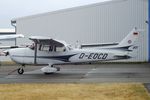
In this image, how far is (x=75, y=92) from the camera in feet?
46.2

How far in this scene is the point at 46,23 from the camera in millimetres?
37469

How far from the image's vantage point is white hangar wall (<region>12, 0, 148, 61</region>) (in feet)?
115

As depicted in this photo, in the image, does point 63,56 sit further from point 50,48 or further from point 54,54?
point 50,48

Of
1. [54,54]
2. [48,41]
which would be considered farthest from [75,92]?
[54,54]

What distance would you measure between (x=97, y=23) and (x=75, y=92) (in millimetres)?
22306

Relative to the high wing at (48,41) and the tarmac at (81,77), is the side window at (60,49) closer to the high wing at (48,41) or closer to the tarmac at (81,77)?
the high wing at (48,41)

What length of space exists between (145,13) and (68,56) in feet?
48.4

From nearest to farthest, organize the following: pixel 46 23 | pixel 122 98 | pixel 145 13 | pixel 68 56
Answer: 1. pixel 122 98
2. pixel 68 56
3. pixel 145 13
4. pixel 46 23

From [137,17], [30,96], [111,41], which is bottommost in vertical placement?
[30,96]

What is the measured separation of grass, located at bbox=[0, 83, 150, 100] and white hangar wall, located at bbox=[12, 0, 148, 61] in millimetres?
19201

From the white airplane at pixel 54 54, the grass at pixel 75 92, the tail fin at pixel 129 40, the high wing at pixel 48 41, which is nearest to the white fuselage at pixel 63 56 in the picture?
the white airplane at pixel 54 54

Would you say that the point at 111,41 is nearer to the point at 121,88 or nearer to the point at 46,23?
the point at 46,23

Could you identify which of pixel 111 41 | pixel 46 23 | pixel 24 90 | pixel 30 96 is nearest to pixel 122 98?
pixel 30 96

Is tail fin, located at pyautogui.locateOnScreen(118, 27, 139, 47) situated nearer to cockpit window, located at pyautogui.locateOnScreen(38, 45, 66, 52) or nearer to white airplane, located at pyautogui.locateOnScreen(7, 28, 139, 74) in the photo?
white airplane, located at pyautogui.locateOnScreen(7, 28, 139, 74)
